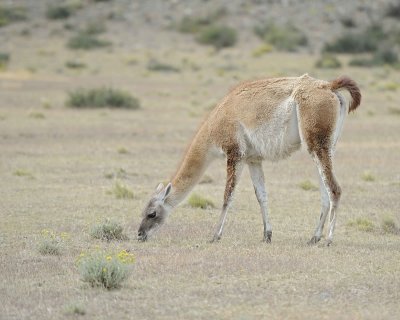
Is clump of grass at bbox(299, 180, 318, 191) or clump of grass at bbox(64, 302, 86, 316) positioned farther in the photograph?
clump of grass at bbox(299, 180, 318, 191)

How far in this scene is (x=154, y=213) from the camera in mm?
11969

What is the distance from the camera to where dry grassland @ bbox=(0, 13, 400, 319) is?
869 cm

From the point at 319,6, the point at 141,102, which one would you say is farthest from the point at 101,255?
the point at 319,6

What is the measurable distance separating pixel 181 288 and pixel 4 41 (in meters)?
53.6

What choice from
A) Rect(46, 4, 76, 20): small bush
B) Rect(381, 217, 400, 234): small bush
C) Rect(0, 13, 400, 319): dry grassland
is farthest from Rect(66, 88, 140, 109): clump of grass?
Rect(46, 4, 76, 20): small bush

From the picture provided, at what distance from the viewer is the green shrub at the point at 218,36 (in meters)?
59.9

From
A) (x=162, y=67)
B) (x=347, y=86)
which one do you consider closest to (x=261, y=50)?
(x=162, y=67)

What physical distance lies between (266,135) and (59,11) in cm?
5903

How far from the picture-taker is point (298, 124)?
37.8 feet

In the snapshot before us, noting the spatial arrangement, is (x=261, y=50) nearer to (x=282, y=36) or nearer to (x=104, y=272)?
(x=282, y=36)

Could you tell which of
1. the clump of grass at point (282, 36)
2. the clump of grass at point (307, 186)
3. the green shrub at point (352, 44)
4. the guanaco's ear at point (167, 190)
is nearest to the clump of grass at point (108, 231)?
the guanaco's ear at point (167, 190)

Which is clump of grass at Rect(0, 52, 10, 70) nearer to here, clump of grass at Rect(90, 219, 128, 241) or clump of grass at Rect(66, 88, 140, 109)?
clump of grass at Rect(66, 88, 140, 109)

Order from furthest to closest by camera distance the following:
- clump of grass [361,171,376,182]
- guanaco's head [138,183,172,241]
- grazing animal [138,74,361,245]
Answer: clump of grass [361,171,376,182], guanaco's head [138,183,172,241], grazing animal [138,74,361,245]

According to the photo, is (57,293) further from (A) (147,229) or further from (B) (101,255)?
(A) (147,229)
